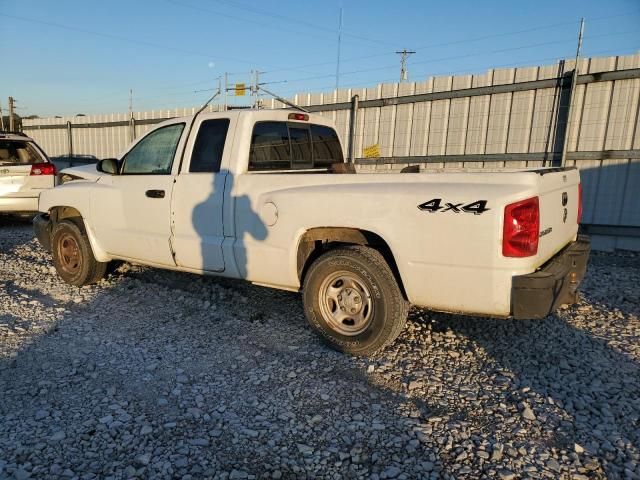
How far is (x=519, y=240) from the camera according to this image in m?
3.00

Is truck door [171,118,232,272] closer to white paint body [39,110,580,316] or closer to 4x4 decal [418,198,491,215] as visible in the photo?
white paint body [39,110,580,316]

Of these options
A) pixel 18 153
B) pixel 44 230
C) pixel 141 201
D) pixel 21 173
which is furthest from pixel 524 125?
pixel 18 153

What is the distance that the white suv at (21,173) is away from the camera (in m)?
8.95

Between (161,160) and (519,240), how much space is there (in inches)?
142

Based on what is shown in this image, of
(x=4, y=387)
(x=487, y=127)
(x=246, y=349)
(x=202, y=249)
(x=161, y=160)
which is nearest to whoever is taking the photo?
(x=4, y=387)

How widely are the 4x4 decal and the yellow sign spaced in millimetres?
6870

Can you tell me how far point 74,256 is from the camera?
573cm

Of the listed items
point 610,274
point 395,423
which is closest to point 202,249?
point 395,423

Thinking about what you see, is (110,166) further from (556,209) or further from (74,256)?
(556,209)

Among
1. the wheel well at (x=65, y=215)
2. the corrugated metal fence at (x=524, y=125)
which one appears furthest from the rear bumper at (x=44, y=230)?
the corrugated metal fence at (x=524, y=125)

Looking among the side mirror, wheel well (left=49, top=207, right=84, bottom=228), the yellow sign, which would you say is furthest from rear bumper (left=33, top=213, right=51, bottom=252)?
the yellow sign

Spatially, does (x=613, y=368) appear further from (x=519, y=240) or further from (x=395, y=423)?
(x=395, y=423)

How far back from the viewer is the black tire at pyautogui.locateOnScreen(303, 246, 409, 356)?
3.56 metres

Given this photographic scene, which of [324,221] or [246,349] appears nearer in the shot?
[324,221]
